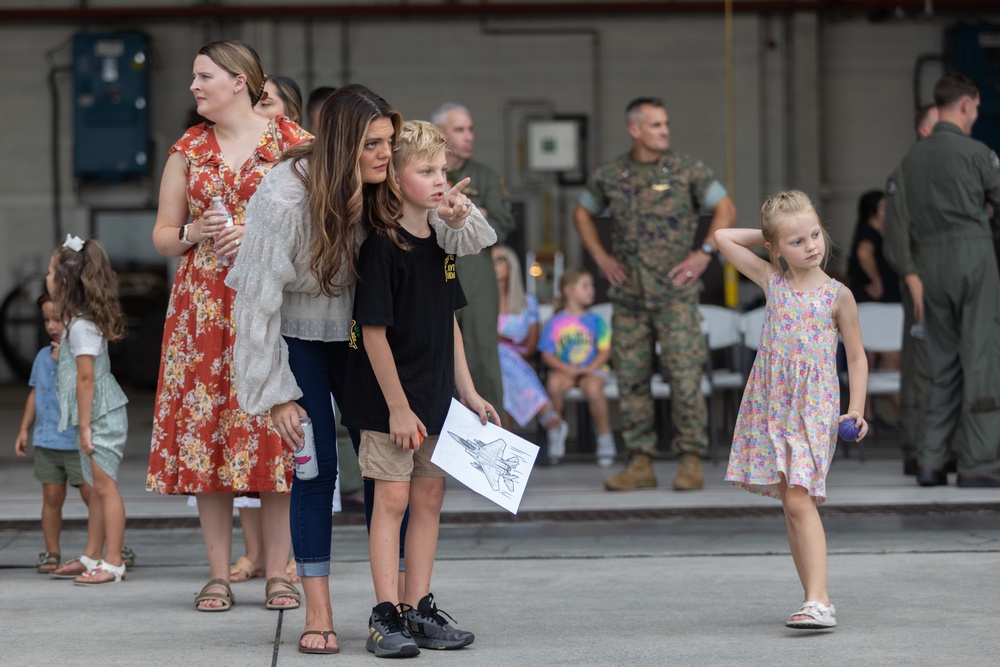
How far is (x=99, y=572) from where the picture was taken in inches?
188

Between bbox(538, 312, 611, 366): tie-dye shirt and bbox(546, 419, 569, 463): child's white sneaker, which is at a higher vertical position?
bbox(538, 312, 611, 366): tie-dye shirt

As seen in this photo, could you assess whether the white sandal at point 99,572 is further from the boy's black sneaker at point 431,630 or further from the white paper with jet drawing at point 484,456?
the white paper with jet drawing at point 484,456

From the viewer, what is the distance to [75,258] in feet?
15.9

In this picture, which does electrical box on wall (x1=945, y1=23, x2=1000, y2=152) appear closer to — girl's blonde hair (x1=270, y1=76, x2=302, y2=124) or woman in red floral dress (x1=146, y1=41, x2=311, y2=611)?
girl's blonde hair (x1=270, y1=76, x2=302, y2=124)

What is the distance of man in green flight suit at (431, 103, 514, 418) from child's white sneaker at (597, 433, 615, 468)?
141 cm

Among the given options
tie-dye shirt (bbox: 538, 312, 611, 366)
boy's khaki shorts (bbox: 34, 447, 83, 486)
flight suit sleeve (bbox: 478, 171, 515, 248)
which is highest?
flight suit sleeve (bbox: 478, 171, 515, 248)

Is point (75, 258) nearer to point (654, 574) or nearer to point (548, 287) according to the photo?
point (654, 574)

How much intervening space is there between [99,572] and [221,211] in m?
1.47

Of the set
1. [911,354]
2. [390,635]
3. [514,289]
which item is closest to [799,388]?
[390,635]

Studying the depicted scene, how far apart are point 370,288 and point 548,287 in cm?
1014

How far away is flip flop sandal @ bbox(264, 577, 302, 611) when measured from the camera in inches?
169

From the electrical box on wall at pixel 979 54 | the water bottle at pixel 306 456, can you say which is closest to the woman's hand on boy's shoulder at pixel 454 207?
the water bottle at pixel 306 456

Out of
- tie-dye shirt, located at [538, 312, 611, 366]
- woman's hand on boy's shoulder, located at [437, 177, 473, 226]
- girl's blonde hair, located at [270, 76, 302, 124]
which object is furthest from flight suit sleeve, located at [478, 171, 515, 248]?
woman's hand on boy's shoulder, located at [437, 177, 473, 226]

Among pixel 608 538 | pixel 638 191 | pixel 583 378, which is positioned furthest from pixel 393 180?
pixel 583 378
